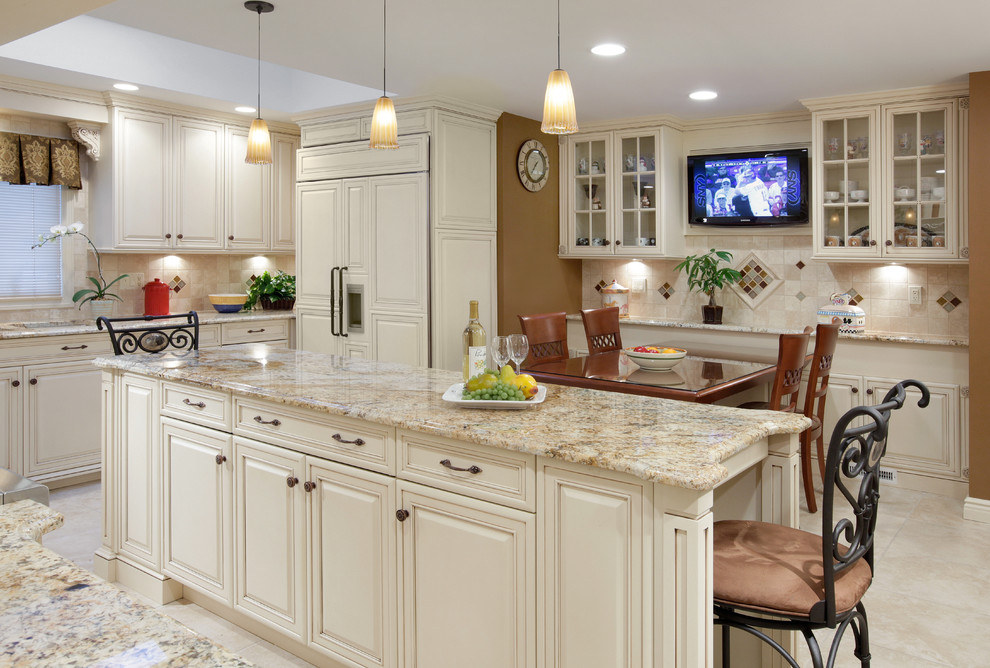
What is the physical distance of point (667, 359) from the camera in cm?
390

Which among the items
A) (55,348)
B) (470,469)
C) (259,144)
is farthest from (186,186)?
(470,469)

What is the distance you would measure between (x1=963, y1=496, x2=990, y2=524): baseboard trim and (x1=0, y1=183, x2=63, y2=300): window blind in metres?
6.06

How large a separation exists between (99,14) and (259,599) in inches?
104

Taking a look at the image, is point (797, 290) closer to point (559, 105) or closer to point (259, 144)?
point (559, 105)

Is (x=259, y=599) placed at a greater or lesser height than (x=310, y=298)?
lesser

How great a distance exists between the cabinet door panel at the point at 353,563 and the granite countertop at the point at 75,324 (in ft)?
8.09

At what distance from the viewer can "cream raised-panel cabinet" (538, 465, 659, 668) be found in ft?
5.66

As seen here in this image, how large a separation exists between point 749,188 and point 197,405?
4264 millimetres

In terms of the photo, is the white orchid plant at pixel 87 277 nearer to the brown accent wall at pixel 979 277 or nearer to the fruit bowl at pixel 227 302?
the fruit bowl at pixel 227 302

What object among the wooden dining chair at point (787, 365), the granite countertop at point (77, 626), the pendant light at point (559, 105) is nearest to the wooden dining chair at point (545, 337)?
the wooden dining chair at point (787, 365)

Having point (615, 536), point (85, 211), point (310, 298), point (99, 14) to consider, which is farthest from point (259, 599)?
point (85, 211)

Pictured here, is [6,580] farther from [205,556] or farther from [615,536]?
[205,556]

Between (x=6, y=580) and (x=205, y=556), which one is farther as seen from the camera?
(x=205, y=556)

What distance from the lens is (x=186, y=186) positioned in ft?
18.5
